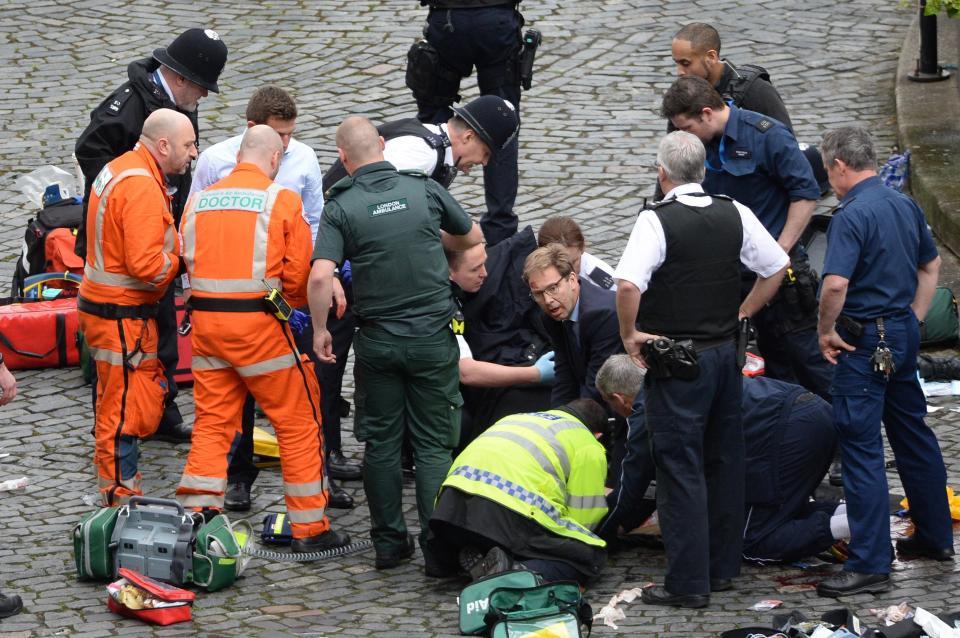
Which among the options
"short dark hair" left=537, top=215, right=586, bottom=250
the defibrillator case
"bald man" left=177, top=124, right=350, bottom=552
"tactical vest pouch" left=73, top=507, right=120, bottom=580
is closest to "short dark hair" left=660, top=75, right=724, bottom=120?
"short dark hair" left=537, top=215, right=586, bottom=250

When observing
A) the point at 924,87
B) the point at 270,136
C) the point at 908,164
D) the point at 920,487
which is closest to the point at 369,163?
the point at 270,136

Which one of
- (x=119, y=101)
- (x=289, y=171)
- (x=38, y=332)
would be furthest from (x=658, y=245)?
(x=38, y=332)

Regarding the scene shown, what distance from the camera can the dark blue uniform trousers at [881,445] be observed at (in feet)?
19.9

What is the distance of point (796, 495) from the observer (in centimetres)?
644

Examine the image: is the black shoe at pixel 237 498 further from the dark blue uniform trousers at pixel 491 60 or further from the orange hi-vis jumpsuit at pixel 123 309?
the dark blue uniform trousers at pixel 491 60

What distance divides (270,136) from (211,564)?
188 centimetres

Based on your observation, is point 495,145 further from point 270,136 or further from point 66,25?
point 66,25

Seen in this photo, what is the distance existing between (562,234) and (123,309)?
2.07 metres

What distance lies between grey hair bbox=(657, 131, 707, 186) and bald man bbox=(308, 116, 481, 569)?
3.30ft

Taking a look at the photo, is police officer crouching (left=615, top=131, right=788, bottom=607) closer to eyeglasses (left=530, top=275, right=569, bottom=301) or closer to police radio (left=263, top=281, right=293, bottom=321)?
eyeglasses (left=530, top=275, right=569, bottom=301)

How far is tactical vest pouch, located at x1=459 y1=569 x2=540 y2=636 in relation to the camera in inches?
224

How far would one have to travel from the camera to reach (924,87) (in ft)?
38.4

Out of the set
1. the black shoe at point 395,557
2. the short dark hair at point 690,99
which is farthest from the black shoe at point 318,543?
the short dark hair at point 690,99

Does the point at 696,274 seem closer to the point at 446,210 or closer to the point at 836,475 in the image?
the point at 446,210
